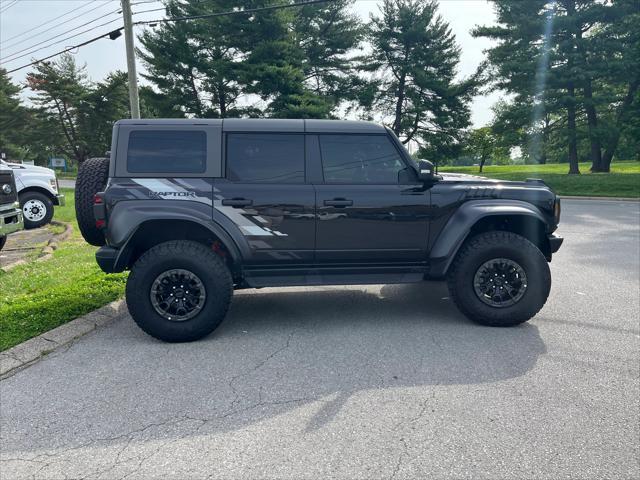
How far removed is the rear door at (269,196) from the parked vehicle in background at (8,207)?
4.56 meters

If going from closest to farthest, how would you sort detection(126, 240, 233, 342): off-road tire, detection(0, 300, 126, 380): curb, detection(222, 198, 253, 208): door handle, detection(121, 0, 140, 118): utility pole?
detection(0, 300, 126, 380): curb < detection(126, 240, 233, 342): off-road tire < detection(222, 198, 253, 208): door handle < detection(121, 0, 140, 118): utility pole

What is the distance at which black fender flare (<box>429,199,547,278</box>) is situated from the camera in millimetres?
4008

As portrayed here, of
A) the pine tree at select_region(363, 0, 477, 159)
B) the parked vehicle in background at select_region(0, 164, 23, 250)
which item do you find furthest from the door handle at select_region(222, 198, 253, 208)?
the pine tree at select_region(363, 0, 477, 159)

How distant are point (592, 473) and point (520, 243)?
2306 mm

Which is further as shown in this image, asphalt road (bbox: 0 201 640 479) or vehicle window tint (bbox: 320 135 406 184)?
vehicle window tint (bbox: 320 135 406 184)

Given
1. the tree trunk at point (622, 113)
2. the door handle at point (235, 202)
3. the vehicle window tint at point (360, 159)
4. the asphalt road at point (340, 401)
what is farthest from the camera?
the tree trunk at point (622, 113)

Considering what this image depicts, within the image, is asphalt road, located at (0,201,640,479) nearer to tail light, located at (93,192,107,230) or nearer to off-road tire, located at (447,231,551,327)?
off-road tire, located at (447,231,551,327)

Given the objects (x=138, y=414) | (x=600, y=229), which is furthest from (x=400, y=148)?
(x=600, y=229)

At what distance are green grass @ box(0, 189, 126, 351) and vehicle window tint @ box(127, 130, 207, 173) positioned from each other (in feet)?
5.51

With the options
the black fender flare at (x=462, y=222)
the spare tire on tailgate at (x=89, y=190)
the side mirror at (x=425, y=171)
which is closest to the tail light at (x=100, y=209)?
the spare tire on tailgate at (x=89, y=190)

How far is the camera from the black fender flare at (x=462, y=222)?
4.01 m

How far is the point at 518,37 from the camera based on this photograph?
26062mm

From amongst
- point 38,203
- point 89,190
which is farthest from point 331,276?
point 38,203

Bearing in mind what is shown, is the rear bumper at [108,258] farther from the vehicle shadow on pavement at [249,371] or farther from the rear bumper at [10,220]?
the rear bumper at [10,220]
